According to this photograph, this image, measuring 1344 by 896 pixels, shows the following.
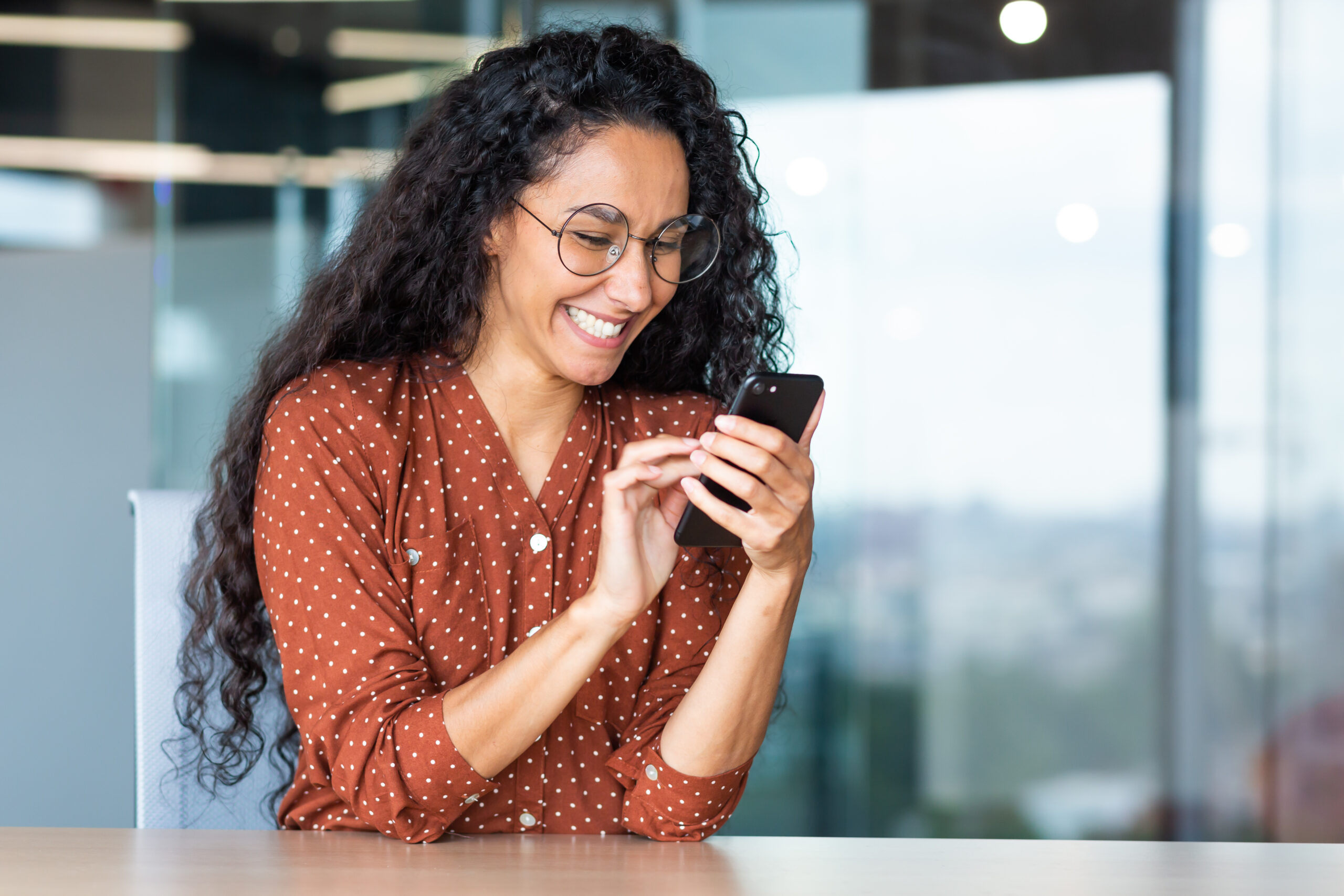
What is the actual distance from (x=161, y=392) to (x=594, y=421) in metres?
2.25

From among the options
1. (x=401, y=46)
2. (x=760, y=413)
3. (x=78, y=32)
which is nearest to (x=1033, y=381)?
(x=401, y=46)

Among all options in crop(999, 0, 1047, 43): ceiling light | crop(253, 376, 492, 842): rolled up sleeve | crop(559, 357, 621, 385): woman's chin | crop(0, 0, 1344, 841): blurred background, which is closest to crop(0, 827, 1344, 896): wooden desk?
crop(253, 376, 492, 842): rolled up sleeve

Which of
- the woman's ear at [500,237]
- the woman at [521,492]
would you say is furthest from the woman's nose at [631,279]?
the woman's ear at [500,237]

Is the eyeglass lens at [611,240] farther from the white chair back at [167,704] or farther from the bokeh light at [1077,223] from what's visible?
the bokeh light at [1077,223]

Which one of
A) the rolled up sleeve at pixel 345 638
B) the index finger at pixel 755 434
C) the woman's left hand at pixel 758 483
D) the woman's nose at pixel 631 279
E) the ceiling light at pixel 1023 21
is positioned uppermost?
the ceiling light at pixel 1023 21

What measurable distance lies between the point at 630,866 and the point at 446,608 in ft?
1.38

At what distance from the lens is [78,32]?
5.16m

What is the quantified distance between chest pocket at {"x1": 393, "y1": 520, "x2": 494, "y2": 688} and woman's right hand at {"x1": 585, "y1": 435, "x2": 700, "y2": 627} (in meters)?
0.25

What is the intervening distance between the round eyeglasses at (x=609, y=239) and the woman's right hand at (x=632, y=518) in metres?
0.26

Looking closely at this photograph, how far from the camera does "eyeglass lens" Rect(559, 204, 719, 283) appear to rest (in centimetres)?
121

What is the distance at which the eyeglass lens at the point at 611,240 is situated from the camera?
1206 mm

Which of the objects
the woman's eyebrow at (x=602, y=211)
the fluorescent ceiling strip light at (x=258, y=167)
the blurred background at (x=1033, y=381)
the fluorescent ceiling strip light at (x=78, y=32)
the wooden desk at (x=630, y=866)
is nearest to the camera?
the wooden desk at (x=630, y=866)

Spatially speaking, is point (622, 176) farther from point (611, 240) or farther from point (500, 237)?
point (500, 237)

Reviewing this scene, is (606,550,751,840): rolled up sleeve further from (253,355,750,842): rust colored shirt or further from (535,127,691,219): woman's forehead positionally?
(535,127,691,219): woman's forehead
